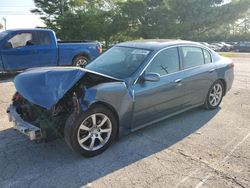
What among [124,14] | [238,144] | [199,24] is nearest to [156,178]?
[238,144]

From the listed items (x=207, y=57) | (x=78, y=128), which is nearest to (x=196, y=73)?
(x=207, y=57)

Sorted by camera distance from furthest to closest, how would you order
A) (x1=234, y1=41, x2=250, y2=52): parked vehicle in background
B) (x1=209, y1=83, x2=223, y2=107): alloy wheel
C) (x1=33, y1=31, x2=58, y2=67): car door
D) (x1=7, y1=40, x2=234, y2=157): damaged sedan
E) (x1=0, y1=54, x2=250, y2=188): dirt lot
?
(x1=234, y1=41, x2=250, y2=52): parked vehicle in background, (x1=33, y1=31, x2=58, y2=67): car door, (x1=209, y1=83, x2=223, y2=107): alloy wheel, (x1=7, y1=40, x2=234, y2=157): damaged sedan, (x1=0, y1=54, x2=250, y2=188): dirt lot

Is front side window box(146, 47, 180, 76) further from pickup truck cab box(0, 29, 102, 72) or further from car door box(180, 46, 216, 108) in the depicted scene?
pickup truck cab box(0, 29, 102, 72)

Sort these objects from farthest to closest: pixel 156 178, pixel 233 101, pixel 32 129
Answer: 1. pixel 233 101
2. pixel 32 129
3. pixel 156 178

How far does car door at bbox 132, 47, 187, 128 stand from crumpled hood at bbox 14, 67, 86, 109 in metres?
0.99

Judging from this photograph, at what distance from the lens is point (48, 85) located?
4.10 meters

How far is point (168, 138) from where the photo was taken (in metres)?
4.86

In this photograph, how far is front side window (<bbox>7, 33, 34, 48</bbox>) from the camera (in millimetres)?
10109

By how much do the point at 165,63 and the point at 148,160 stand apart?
1823mm

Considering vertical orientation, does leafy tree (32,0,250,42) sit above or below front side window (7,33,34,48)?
above

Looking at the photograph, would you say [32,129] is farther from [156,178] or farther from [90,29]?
[90,29]

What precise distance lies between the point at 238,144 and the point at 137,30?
117 ft

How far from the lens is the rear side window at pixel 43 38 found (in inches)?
419

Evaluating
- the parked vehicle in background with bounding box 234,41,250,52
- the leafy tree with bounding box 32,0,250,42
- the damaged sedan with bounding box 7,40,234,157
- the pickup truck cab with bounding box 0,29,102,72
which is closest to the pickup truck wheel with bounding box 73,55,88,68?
the pickup truck cab with bounding box 0,29,102,72
